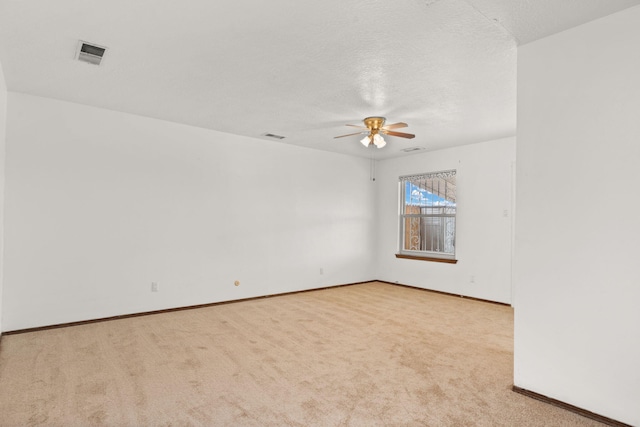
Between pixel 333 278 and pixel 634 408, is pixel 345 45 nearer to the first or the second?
pixel 634 408

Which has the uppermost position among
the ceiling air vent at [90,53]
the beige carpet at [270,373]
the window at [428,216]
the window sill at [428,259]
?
the ceiling air vent at [90,53]

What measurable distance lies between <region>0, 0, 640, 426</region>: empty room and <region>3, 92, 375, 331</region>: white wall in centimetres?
2

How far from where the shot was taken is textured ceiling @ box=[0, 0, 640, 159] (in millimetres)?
2232

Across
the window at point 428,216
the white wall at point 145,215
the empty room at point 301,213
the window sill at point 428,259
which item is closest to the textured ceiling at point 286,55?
the empty room at point 301,213

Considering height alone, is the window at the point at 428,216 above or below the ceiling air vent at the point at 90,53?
below

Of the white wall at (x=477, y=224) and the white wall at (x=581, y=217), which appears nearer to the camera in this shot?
the white wall at (x=581, y=217)

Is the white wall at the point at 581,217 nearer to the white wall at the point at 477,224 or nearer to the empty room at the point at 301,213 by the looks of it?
the empty room at the point at 301,213

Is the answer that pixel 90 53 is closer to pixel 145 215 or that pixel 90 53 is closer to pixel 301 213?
pixel 145 215

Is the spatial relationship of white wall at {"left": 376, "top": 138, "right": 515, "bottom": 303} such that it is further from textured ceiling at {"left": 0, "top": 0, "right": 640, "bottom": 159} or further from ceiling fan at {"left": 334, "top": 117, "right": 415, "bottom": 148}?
ceiling fan at {"left": 334, "top": 117, "right": 415, "bottom": 148}

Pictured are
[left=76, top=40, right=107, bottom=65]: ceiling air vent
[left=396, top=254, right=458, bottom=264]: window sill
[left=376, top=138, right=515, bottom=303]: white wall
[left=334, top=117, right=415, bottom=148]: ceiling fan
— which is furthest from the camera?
[left=396, top=254, right=458, bottom=264]: window sill

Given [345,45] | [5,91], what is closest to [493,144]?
[345,45]

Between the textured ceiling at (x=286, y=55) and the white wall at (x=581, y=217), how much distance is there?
0.26m

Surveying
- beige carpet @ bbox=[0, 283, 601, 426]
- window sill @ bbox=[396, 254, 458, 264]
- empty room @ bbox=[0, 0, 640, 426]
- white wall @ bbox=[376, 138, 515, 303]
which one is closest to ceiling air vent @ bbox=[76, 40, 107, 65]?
empty room @ bbox=[0, 0, 640, 426]

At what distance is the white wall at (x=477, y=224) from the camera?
214 inches
